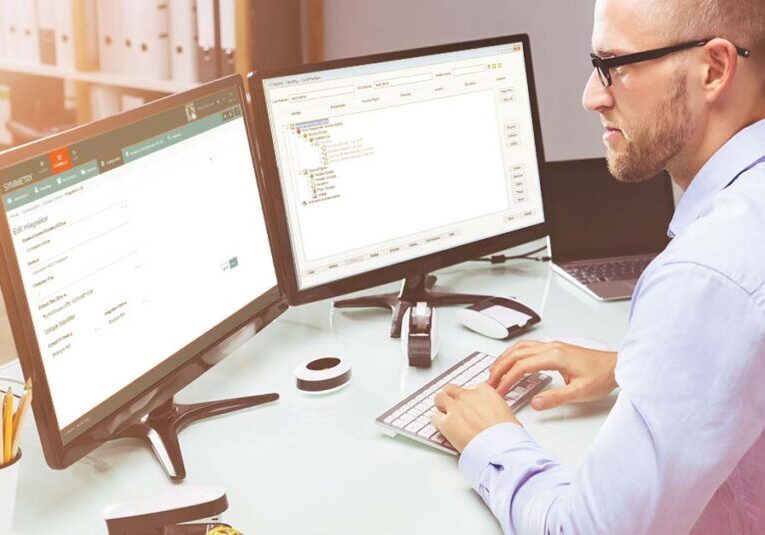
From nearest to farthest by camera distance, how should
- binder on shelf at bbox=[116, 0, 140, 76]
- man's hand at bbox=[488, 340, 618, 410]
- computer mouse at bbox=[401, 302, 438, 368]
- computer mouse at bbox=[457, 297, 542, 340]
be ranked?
man's hand at bbox=[488, 340, 618, 410]
computer mouse at bbox=[401, 302, 438, 368]
computer mouse at bbox=[457, 297, 542, 340]
binder on shelf at bbox=[116, 0, 140, 76]

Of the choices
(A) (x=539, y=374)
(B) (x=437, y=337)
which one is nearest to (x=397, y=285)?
(B) (x=437, y=337)

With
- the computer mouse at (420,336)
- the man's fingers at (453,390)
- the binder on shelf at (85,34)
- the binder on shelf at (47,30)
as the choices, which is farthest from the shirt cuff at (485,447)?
the binder on shelf at (47,30)

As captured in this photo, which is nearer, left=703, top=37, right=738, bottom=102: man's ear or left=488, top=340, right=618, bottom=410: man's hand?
left=703, top=37, right=738, bottom=102: man's ear

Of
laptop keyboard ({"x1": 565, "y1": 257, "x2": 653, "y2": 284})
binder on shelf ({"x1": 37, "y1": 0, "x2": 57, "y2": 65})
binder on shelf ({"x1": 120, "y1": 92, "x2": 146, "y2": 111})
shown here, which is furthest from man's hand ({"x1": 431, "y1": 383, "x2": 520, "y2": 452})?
binder on shelf ({"x1": 37, "y1": 0, "x2": 57, "y2": 65})

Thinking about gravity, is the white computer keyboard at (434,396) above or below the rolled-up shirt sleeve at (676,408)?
below

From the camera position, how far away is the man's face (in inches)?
43.2

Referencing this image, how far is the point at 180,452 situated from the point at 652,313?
617 mm

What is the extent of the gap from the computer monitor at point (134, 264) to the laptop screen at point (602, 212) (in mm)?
700

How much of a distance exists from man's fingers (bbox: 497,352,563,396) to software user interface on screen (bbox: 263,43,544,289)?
1.16 ft

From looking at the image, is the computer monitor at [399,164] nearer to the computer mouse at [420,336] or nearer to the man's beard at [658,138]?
the computer mouse at [420,336]

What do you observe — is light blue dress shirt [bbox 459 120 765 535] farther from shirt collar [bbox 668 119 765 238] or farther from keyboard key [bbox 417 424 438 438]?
keyboard key [bbox 417 424 438 438]

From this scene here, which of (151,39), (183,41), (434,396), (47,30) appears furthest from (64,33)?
(434,396)

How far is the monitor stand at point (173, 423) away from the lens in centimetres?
117

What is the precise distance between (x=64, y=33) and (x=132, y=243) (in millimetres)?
2022
